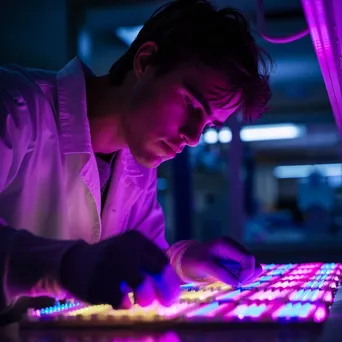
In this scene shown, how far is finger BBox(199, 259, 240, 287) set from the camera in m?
1.17

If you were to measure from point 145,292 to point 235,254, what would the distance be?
58cm

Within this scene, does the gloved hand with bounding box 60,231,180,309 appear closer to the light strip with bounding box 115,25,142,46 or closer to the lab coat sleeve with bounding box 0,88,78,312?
the lab coat sleeve with bounding box 0,88,78,312

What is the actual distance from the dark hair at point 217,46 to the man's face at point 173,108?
20 mm

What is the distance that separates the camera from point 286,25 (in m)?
3.41

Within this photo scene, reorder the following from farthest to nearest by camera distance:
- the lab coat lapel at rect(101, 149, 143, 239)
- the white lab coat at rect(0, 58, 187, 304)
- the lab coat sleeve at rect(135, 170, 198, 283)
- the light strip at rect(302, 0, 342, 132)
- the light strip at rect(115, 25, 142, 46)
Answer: the light strip at rect(115, 25, 142, 46) < the lab coat sleeve at rect(135, 170, 198, 283) < the lab coat lapel at rect(101, 149, 143, 239) < the white lab coat at rect(0, 58, 187, 304) < the light strip at rect(302, 0, 342, 132)

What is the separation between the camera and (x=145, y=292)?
2.36ft

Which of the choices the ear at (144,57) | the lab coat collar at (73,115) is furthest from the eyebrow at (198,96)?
the lab coat collar at (73,115)

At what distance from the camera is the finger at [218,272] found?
1.17 m

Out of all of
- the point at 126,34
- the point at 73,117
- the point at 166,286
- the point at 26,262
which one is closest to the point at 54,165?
the point at 73,117

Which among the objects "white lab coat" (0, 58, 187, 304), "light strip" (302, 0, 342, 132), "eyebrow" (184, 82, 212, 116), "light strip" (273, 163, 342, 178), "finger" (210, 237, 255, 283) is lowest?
"light strip" (273, 163, 342, 178)

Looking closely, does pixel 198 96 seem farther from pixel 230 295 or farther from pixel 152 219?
pixel 152 219

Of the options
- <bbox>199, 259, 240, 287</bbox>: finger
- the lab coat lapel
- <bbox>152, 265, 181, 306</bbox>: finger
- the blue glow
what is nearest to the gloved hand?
<bbox>152, 265, 181, 306</bbox>: finger

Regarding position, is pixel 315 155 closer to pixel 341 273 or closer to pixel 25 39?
pixel 25 39

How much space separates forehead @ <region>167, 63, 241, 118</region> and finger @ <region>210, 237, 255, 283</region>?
31cm
